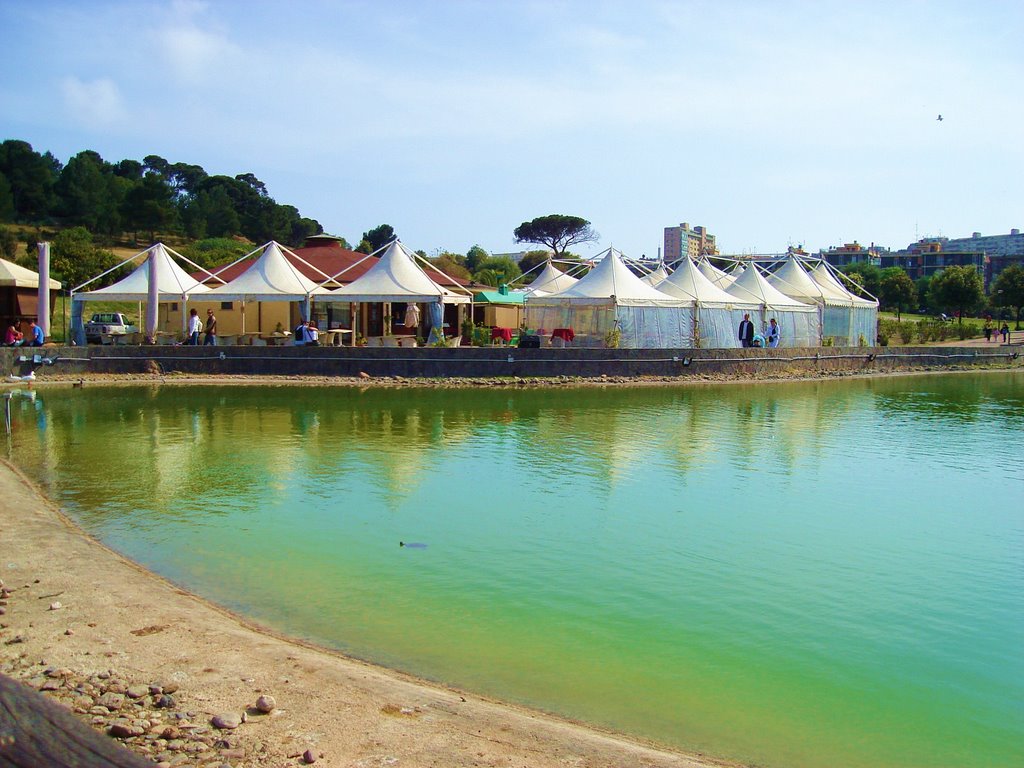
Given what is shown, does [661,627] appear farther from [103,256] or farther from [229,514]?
[103,256]

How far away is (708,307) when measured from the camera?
35906mm

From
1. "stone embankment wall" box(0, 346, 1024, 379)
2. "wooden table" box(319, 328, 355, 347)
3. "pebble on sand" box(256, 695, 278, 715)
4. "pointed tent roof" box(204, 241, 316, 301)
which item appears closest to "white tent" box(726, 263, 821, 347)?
"stone embankment wall" box(0, 346, 1024, 379)

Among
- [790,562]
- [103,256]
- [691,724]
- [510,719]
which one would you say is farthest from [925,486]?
[103,256]

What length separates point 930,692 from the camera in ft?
23.2

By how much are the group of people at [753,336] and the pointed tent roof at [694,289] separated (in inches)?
35.0

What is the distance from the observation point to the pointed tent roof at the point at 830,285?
44750mm

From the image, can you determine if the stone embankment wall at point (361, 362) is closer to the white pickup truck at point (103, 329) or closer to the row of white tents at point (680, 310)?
the row of white tents at point (680, 310)

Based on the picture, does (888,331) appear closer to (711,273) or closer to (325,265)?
(711,273)

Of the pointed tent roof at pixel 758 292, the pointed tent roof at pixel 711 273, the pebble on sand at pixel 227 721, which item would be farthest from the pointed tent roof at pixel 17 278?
the pebble on sand at pixel 227 721

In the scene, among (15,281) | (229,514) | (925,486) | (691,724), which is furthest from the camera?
(15,281)

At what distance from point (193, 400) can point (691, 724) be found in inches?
860

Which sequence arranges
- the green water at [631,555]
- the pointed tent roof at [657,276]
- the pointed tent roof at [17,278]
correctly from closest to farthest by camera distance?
the green water at [631,555] → the pointed tent roof at [17,278] → the pointed tent roof at [657,276]

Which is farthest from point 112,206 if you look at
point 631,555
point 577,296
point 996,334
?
point 631,555

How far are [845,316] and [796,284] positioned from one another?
8.91ft
